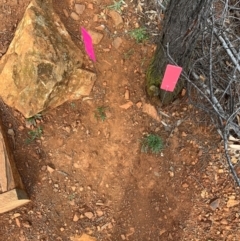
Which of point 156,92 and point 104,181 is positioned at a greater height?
point 156,92

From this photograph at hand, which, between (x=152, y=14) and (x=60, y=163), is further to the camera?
(x=152, y=14)

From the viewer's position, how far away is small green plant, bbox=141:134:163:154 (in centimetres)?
243

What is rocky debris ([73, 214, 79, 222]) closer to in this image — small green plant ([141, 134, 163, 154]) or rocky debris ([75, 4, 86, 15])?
small green plant ([141, 134, 163, 154])

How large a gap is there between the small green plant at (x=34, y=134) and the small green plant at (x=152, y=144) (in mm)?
596

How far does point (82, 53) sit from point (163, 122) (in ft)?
2.09

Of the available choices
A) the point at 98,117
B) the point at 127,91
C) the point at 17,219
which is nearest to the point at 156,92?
the point at 127,91

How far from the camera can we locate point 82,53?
2504 mm

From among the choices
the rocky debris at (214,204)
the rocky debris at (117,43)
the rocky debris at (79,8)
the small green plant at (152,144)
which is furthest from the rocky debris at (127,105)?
the rocky debris at (214,204)

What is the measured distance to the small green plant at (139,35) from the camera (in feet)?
8.32

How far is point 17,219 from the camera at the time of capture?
235 cm

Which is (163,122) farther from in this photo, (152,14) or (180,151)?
(152,14)

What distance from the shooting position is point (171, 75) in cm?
206

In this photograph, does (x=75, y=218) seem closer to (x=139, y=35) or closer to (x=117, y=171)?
(x=117, y=171)

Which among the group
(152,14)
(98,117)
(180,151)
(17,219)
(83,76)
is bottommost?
(17,219)
